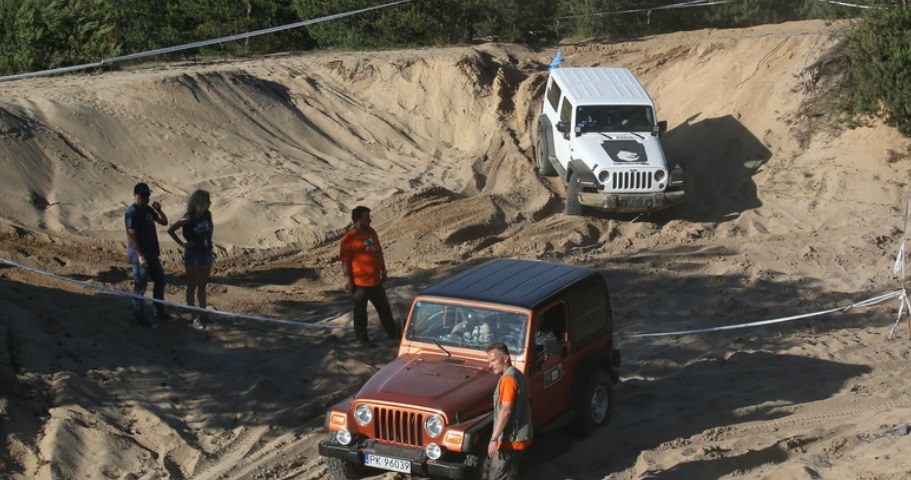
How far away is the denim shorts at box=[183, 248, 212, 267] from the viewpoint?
12.5 metres

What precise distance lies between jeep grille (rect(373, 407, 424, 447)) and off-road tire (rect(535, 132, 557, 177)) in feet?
38.5

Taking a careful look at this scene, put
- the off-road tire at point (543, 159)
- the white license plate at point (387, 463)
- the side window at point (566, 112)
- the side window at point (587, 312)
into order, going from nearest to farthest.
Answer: the white license plate at point (387, 463) < the side window at point (587, 312) < the side window at point (566, 112) < the off-road tire at point (543, 159)

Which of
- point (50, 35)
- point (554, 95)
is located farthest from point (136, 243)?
point (50, 35)

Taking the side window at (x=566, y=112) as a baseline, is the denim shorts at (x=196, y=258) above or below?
below

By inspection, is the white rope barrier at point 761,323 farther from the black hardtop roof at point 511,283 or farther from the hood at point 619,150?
the hood at point 619,150

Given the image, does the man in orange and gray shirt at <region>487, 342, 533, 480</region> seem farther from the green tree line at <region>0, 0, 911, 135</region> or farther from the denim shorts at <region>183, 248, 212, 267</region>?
the green tree line at <region>0, 0, 911, 135</region>

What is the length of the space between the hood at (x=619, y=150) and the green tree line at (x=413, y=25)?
4.13 m

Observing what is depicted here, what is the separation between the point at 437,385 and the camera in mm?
8930

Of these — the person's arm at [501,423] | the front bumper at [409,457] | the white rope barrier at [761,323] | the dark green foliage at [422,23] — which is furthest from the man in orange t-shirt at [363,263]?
the dark green foliage at [422,23]

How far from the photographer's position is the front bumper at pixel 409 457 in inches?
329

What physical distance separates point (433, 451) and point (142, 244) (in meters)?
4.82

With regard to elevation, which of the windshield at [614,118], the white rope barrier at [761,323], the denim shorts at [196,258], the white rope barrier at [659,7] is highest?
the white rope barrier at [659,7]

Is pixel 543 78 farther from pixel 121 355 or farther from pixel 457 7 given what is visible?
pixel 121 355

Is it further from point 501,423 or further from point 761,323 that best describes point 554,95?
point 501,423
